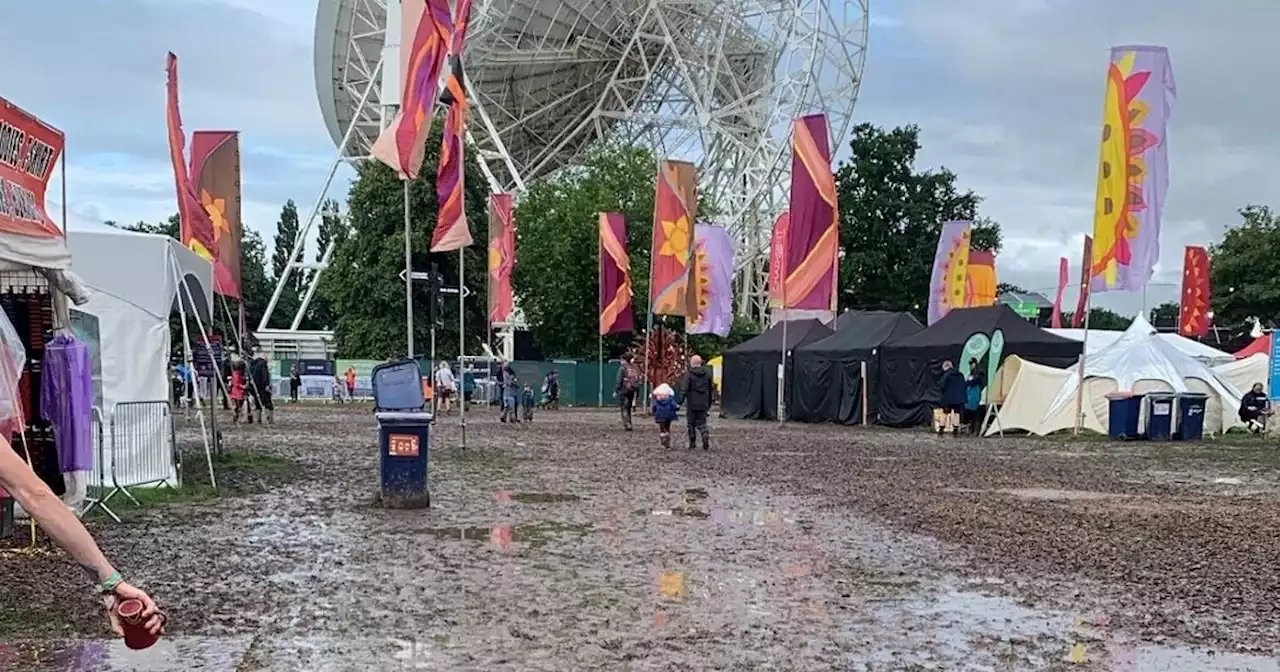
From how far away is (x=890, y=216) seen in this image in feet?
226

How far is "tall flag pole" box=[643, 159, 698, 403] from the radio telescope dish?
19.5m

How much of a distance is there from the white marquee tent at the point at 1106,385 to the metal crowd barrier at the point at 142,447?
1832cm

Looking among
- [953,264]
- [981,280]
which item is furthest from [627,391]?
[981,280]

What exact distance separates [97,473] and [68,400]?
1641mm

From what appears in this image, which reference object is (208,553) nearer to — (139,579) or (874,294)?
(139,579)

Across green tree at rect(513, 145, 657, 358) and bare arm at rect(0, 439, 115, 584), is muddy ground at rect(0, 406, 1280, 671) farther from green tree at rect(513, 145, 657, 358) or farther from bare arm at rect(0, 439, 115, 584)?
green tree at rect(513, 145, 657, 358)

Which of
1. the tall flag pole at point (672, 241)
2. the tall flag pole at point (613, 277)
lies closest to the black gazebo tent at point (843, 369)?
the tall flag pole at point (672, 241)

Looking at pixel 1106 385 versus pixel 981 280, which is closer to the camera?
pixel 1106 385

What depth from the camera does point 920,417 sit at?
96.5ft

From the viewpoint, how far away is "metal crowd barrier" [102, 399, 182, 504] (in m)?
12.4

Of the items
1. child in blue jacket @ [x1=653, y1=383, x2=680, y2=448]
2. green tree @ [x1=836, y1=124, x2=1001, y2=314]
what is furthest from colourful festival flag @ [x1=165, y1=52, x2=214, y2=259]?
green tree @ [x1=836, y1=124, x2=1001, y2=314]

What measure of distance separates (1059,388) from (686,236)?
9.89 metres

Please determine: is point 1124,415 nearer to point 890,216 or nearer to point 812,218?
point 812,218

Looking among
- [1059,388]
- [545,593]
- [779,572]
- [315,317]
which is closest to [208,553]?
[545,593]
